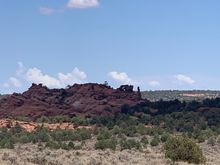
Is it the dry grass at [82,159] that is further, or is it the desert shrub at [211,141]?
the desert shrub at [211,141]

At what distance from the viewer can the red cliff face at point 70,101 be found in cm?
8369

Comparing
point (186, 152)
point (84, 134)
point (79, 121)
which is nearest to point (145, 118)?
point (79, 121)

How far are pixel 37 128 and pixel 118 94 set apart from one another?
3147 cm

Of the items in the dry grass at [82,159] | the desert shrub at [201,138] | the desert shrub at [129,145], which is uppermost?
the desert shrub at [201,138]

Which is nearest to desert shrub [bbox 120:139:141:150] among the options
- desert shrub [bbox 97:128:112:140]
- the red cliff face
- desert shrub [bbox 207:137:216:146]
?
desert shrub [bbox 97:128:112:140]

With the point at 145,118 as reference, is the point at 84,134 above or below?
below

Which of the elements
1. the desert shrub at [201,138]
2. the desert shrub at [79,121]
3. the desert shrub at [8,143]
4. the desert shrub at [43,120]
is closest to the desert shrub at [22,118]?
the desert shrub at [43,120]

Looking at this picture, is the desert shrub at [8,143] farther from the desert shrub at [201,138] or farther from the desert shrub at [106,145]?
the desert shrub at [201,138]

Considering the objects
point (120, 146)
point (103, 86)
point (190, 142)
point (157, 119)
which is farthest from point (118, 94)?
point (190, 142)

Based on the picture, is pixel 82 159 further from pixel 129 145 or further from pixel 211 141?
pixel 211 141

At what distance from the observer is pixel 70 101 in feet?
305

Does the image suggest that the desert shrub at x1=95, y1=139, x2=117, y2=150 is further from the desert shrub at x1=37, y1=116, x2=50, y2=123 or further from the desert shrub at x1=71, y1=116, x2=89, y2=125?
the desert shrub at x1=37, y1=116, x2=50, y2=123

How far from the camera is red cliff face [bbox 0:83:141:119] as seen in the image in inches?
3295

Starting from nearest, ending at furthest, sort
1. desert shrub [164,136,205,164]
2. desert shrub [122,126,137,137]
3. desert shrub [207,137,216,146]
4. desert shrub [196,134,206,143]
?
1. desert shrub [164,136,205,164]
2. desert shrub [207,137,216,146]
3. desert shrub [196,134,206,143]
4. desert shrub [122,126,137,137]
